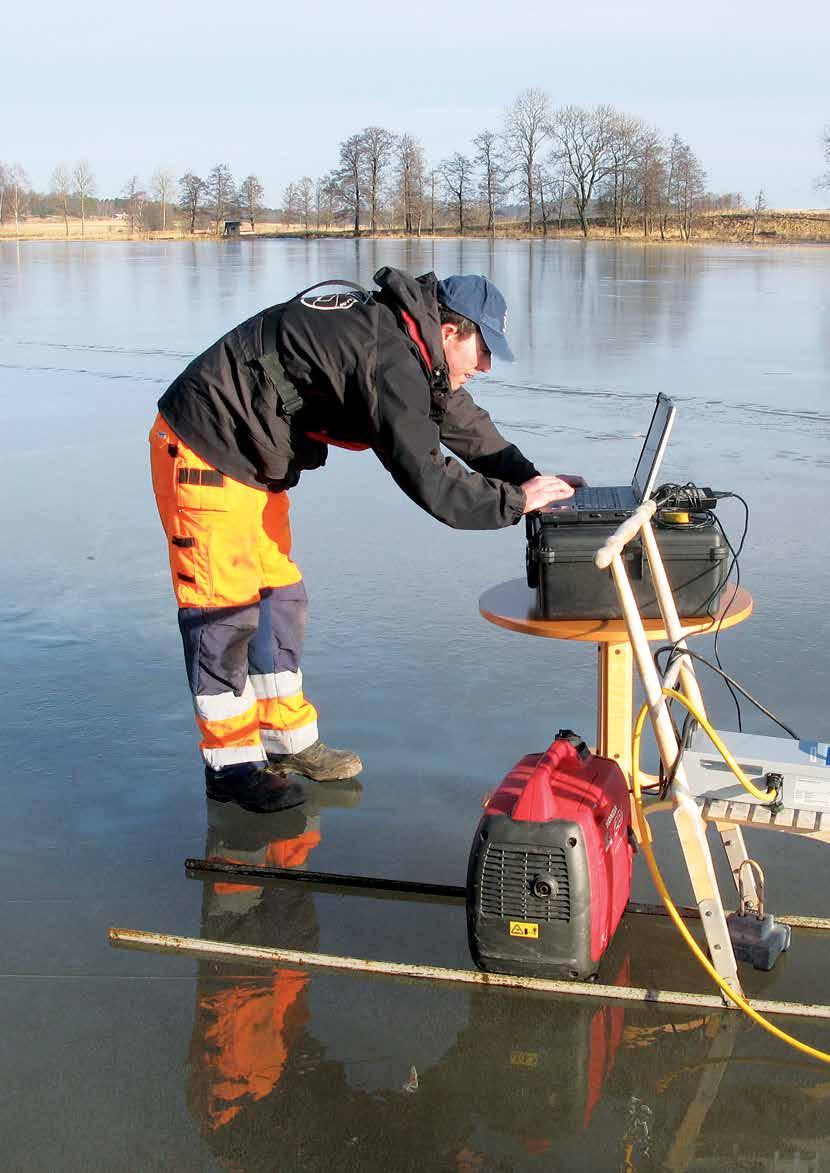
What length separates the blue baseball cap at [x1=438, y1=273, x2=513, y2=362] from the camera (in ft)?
10.6

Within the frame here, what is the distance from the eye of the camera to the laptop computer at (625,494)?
275 centimetres

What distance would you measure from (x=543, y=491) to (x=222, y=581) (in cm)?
94

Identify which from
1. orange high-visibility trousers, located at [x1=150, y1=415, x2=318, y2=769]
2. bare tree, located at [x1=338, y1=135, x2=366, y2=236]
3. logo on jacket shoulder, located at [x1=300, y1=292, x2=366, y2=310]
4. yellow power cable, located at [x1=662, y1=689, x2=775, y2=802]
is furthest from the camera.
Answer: bare tree, located at [x1=338, y1=135, x2=366, y2=236]

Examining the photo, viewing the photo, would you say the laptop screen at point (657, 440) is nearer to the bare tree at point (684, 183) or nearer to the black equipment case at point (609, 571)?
the black equipment case at point (609, 571)

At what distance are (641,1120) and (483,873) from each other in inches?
22.7

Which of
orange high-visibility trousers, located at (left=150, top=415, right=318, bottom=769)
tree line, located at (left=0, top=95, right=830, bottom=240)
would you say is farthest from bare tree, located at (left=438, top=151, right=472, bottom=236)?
orange high-visibility trousers, located at (left=150, top=415, right=318, bottom=769)

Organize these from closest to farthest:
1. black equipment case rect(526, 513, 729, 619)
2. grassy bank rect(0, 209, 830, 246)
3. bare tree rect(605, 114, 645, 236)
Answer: black equipment case rect(526, 513, 729, 619)
grassy bank rect(0, 209, 830, 246)
bare tree rect(605, 114, 645, 236)

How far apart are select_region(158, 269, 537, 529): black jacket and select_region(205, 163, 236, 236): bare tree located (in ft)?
247

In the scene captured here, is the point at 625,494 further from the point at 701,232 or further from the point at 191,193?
the point at 191,193

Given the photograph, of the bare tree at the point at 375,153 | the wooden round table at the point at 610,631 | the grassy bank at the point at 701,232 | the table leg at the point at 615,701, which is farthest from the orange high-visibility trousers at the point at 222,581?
the bare tree at the point at 375,153

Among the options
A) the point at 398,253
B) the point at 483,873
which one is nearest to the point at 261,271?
the point at 398,253

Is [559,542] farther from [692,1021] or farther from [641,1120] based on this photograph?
[641,1120]

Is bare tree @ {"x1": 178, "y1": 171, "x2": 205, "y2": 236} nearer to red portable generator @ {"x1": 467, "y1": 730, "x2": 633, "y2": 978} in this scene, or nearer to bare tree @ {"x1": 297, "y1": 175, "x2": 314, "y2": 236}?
bare tree @ {"x1": 297, "y1": 175, "x2": 314, "y2": 236}

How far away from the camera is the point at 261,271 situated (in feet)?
89.6
